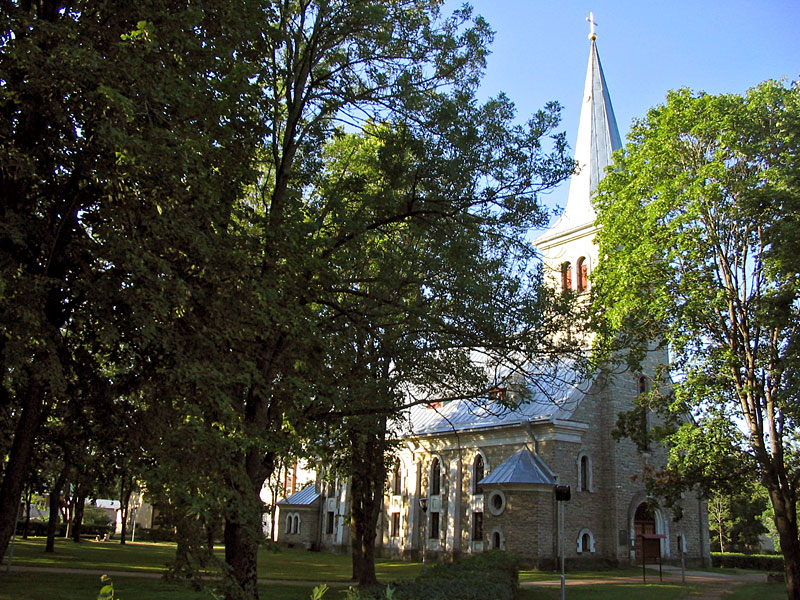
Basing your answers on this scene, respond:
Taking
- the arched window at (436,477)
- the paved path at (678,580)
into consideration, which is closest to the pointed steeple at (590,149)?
the arched window at (436,477)

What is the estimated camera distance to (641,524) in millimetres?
33188

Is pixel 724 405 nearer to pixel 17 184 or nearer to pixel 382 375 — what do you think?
pixel 382 375

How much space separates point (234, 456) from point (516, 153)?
25.2 feet

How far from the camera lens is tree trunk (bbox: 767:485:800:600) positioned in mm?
18747

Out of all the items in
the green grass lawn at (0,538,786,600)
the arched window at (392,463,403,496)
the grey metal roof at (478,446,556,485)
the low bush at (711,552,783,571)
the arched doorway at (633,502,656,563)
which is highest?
the grey metal roof at (478,446,556,485)

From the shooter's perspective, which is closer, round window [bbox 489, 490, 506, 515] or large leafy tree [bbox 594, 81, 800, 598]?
large leafy tree [bbox 594, 81, 800, 598]

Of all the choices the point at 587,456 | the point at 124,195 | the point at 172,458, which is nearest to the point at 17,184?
the point at 124,195

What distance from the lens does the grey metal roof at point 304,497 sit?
1997 inches

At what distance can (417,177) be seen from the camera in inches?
505

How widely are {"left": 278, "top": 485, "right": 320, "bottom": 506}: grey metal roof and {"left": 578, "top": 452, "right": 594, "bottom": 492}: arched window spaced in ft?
78.9

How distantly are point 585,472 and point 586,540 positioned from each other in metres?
3.12

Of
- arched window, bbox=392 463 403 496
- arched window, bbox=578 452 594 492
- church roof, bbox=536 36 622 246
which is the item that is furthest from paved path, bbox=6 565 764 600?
church roof, bbox=536 36 622 246

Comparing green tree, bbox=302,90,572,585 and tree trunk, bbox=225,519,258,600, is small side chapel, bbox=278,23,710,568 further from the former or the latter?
tree trunk, bbox=225,519,258,600

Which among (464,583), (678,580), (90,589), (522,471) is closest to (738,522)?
(678,580)
